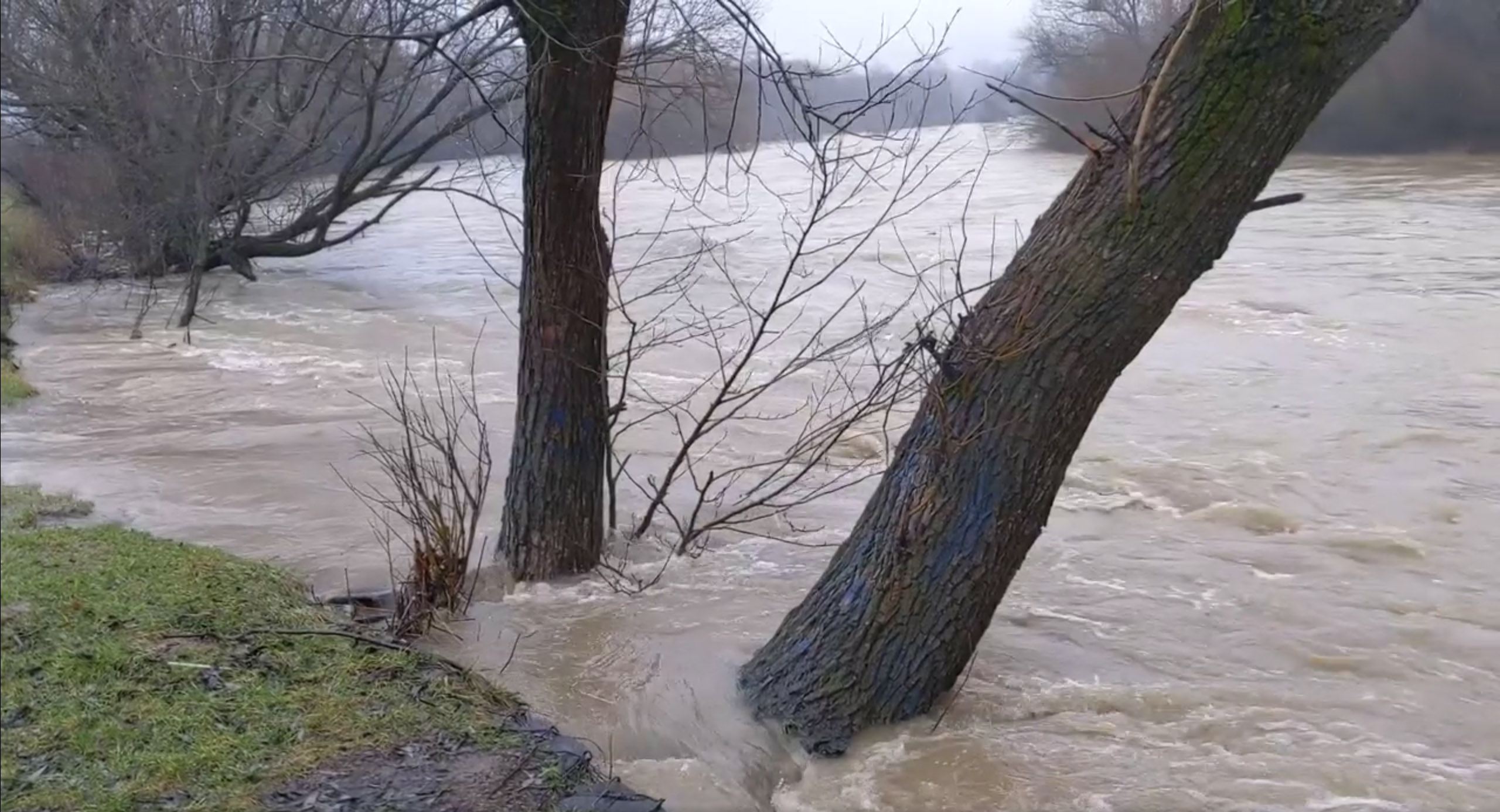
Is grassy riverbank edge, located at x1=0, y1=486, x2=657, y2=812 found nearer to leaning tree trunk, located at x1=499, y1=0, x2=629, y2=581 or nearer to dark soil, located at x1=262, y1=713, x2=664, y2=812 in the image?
dark soil, located at x1=262, y1=713, x2=664, y2=812

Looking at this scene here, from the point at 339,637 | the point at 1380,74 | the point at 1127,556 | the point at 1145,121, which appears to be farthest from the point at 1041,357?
the point at 1380,74

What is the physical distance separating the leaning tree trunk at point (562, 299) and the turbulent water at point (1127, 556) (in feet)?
1.03

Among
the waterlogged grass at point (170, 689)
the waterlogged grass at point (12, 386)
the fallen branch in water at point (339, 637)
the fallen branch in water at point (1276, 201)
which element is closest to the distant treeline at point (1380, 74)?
the fallen branch in water at point (1276, 201)

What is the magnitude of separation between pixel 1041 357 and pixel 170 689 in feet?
8.74

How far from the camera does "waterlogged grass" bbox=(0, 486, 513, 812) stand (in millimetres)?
3074

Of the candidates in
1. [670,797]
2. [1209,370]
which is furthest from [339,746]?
[1209,370]

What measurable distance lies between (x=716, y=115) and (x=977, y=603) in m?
2.80

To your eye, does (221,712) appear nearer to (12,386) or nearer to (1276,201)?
(1276,201)

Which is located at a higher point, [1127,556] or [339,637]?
[339,637]

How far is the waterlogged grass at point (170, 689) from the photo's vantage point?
3.07 metres

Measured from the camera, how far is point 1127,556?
24.4ft

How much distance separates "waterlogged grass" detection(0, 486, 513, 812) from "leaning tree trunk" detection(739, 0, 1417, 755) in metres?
1.20

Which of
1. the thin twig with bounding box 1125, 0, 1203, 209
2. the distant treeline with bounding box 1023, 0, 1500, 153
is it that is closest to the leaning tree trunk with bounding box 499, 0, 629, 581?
the thin twig with bounding box 1125, 0, 1203, 209

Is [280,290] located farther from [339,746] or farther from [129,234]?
[339,746]
